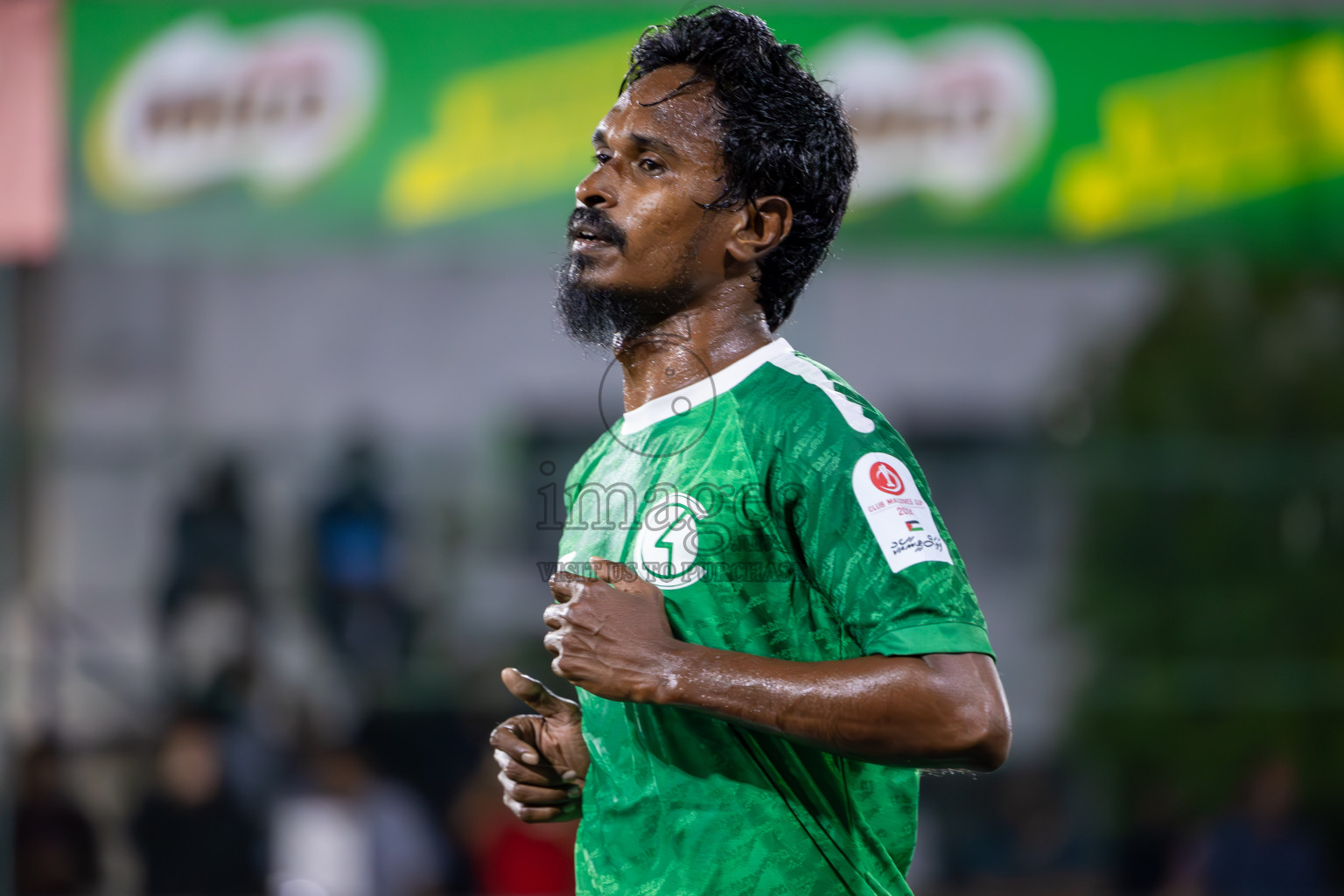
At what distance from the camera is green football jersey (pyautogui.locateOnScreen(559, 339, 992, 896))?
187cm

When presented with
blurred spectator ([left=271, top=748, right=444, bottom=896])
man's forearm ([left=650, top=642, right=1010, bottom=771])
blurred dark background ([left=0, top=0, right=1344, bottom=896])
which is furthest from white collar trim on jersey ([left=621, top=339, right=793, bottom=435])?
blurred spectator ([left=271, top=748, right=444, bottom=896])

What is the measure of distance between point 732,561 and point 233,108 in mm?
7171

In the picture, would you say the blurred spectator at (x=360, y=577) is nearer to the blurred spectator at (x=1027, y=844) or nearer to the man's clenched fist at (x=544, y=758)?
the blurred spectator at (x=1027, y=844)

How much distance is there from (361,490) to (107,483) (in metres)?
1.59

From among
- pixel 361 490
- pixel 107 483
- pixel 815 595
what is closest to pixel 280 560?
pixel 361 490

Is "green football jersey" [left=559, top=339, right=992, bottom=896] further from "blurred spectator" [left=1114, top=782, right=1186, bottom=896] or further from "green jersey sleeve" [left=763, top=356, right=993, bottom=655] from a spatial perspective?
"blurred spectator" [left=1114, top=782, right=1186, bottom=896]

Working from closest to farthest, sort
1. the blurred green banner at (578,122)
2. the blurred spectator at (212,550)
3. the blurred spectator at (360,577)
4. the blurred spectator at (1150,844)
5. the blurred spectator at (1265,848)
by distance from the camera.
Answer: the blurred green banner at (578,122) → the blurred spectator at (1265,848) → the blurred spectator at (212,550) → the blurred spectator at (360,577) → the blurred spectator at (1150,844)

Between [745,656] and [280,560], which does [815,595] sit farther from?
[280,560]

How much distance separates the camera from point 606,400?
10.2m

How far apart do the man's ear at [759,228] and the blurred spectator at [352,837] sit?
6207mm

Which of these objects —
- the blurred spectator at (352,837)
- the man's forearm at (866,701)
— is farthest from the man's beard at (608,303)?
the blurred spectator at (352,837)

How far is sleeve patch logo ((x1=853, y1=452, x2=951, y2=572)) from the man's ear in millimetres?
481

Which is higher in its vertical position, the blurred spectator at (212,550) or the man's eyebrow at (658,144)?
the man's eyebrow at (658,144)

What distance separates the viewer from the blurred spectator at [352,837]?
7742mm
